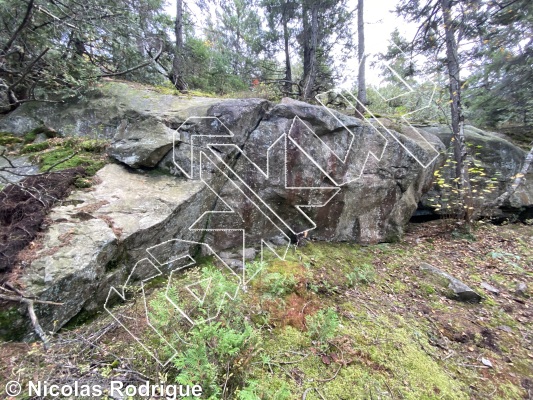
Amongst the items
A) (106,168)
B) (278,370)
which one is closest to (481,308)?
(278,370)

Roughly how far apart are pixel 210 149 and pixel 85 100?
3.13 metres

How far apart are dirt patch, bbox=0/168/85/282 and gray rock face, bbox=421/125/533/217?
7.64 m

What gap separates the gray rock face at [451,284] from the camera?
3.51 m

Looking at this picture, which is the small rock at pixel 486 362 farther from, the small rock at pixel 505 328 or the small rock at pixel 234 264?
the small rock at pixel 234 264

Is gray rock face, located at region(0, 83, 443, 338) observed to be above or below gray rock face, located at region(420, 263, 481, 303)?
above

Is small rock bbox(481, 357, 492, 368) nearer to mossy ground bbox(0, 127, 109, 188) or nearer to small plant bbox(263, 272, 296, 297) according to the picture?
small plant bbox(263, 272, 296, 297)

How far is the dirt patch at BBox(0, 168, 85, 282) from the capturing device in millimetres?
2249

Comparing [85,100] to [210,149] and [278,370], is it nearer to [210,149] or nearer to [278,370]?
[210,149]

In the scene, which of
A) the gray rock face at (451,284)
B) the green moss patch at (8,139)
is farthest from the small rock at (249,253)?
the green moss patch at (8,139)

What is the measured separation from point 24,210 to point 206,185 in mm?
2108

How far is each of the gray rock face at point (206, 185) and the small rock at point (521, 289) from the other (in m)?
1.97

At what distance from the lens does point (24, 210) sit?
2.66 m

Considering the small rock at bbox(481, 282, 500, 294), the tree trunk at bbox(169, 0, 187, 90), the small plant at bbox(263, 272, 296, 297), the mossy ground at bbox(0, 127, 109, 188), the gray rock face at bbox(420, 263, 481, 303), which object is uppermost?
the tree trunk at bbox(169, 0, 187, 90)

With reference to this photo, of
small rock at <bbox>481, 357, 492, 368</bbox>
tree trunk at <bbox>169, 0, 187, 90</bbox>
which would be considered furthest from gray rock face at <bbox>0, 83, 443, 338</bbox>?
tree trunk at <bbox>169, 0, 187, 90</bbox>
